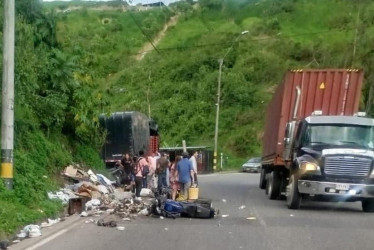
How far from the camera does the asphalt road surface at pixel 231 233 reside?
12.3 meters

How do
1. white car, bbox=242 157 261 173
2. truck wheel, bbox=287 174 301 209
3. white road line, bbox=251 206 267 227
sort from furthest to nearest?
white car, bbox=242 157 261 173 < truck wheel, bbox=287 174 301 209 < white road line, bbox=251 206 267 227

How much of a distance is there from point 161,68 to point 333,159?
6014 cm

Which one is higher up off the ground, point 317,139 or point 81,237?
point 317,139

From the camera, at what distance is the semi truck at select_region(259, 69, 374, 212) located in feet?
59.8

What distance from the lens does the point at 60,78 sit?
78.7ft

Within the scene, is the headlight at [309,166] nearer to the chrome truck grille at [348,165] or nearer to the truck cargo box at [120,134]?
the chrome truck grille at [348,165]

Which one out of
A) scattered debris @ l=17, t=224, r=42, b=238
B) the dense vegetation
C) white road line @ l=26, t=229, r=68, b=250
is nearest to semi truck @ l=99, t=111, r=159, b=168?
the dense vegetation

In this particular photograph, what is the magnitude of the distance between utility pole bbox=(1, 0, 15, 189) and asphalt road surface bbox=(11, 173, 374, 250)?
67.8 inches

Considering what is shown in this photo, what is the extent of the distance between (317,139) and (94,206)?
605 cm

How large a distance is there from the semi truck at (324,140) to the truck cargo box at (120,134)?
8.16m

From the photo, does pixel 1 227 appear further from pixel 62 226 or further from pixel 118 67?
pixel 118 67

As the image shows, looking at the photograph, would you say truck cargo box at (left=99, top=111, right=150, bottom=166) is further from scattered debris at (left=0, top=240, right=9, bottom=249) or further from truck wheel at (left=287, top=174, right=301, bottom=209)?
scattered debris at (left=0, top=240, right=9, bottom=249)

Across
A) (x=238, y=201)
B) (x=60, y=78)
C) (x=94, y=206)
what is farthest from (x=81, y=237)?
(x=60, y=78)

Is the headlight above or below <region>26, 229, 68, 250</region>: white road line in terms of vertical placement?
above
